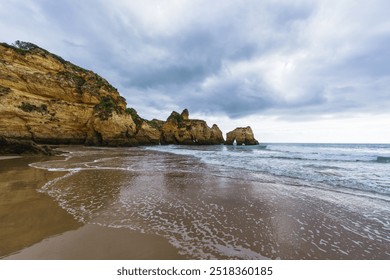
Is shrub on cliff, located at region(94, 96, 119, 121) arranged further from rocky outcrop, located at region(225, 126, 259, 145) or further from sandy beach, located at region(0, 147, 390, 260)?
rocky outcrop, located at region(225, 126, 259, 145)

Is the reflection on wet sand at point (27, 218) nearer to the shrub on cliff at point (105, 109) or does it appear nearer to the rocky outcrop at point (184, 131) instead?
the shrub on cliff at point (105, 109)

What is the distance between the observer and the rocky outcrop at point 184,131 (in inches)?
2352

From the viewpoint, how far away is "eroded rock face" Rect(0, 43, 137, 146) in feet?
83.0

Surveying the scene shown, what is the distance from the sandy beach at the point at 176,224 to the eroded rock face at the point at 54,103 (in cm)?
2512

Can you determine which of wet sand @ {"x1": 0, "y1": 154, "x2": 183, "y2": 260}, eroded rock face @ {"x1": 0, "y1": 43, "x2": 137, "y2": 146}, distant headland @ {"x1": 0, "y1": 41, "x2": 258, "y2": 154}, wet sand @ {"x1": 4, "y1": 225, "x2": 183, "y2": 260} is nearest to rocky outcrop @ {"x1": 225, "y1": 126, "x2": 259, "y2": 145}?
distant headland @ {"x1": 0, "y1": 41, "x2": 258, "y2": 154}

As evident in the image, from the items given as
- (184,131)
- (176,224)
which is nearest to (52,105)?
(176,224)

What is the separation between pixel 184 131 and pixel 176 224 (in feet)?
183

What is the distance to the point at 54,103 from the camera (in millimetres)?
29969

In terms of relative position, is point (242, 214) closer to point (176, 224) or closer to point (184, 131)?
point (176, 224)

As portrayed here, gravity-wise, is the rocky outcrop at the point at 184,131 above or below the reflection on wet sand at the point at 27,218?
above

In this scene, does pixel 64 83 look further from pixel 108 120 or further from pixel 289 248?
pixel 289 248

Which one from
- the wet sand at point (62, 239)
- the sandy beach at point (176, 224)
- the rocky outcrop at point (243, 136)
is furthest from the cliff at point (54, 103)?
the rocky outcrop at point (243, 136)

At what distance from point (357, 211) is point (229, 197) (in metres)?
3.56

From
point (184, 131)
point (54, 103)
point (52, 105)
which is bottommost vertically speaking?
point (184, 131)
